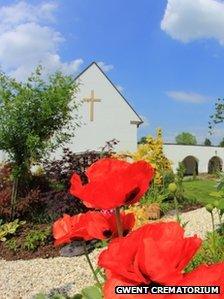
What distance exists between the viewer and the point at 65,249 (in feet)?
30.7

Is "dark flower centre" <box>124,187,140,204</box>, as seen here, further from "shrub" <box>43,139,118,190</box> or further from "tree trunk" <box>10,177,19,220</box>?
"tree trunk" <box>10,177,19,220</box>

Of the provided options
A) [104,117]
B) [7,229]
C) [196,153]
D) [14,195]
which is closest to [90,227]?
[7,229]

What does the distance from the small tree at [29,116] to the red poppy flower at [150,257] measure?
11.9 metres

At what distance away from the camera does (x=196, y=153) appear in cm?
4322

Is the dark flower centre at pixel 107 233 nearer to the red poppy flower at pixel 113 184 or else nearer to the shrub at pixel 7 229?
the red poppy flower at pixel 113 184

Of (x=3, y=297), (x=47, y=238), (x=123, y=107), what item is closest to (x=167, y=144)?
(x=123, y=107)

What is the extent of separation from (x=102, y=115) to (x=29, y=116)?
20.1 m

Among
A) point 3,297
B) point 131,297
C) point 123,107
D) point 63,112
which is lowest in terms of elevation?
point 3,297

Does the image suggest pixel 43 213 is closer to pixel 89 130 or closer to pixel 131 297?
pixel 131 297

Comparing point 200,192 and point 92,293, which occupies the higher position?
point 92,293

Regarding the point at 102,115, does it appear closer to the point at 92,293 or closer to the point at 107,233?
the point at 92,293

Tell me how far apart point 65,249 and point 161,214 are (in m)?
3.49

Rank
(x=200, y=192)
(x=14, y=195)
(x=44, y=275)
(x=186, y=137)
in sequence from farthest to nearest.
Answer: (x=186, y=137)
(x=200, y=192)
(x=14, y=195)
(x=44, y=275)

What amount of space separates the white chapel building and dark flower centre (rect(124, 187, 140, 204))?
31.0 meters
